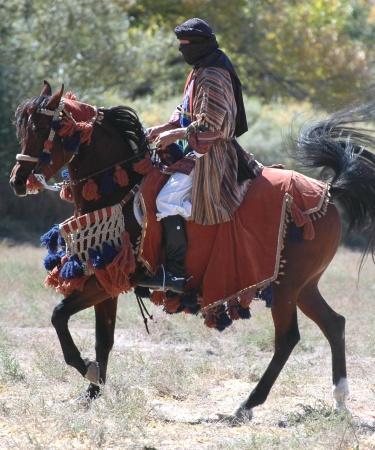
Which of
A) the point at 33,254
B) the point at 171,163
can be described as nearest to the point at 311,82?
the point at 33,254

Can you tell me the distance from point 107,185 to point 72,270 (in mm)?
595

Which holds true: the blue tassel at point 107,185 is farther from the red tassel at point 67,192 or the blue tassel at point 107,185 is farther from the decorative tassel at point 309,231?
the decorative tassel at point 309,231

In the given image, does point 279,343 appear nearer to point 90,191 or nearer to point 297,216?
point 297,216

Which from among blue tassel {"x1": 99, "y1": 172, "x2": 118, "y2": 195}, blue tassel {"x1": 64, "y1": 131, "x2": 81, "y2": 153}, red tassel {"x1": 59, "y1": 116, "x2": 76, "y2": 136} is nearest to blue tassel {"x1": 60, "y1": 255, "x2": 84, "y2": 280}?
blue tassel {"x1": 99, "y1": 172, "x2": 118, "y2": 195}

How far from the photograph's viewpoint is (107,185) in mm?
5559

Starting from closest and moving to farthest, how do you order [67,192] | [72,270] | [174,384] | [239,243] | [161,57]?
1. [72,270]
2. [239,243]
3. [67,192]
4. [174,384]
5. [161,57]

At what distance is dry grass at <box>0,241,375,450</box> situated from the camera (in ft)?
16.0

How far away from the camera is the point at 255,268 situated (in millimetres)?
5668

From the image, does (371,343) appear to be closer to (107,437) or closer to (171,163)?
(171,163)

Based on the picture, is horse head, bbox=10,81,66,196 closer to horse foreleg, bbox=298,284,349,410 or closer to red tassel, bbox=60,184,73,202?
red tassel, bbox=60,184,73,202

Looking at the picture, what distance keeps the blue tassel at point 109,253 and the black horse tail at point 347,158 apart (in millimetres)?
1680

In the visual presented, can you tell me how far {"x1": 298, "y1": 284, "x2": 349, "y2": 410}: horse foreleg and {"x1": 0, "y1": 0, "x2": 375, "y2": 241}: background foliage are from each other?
374 inches

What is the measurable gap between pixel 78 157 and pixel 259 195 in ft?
4.02

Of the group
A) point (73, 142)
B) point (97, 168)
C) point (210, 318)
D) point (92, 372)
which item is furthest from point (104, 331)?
point (73, 142)
